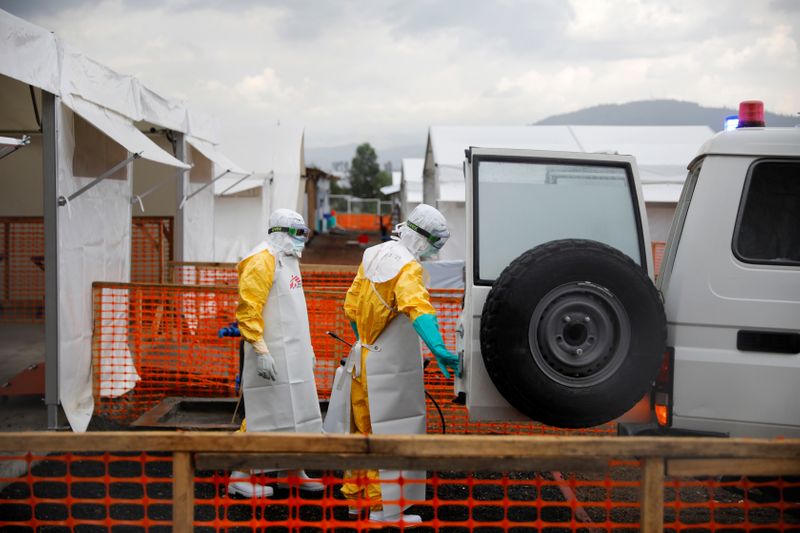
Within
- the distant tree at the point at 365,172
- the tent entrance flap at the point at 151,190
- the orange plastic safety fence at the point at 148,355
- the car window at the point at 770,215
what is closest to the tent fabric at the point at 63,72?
the tent entrance flap at the point at 151,190

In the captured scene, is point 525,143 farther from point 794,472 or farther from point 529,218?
point 794,472

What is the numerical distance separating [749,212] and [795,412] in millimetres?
969

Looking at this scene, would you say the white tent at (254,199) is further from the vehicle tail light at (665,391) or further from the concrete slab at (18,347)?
the vehicle tail light at (665,391)

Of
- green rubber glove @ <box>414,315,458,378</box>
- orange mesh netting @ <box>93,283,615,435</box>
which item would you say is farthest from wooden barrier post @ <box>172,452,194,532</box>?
orange mesh netting @ <box>93,283,615,435</box>

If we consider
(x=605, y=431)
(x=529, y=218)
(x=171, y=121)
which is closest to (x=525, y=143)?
(x=171, y=121)

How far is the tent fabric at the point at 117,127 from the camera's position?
6.36 metres

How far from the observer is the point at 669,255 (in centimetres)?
394

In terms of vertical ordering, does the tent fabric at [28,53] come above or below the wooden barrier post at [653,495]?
above

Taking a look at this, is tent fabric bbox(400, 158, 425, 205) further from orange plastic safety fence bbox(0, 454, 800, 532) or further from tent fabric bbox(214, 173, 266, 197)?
orange plastic safety fence bbox(0, 454, 800, 532)

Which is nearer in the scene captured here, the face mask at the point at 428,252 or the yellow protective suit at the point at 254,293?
the face mask at the point at 428,252

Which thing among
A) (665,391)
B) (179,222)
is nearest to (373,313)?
(665,391)

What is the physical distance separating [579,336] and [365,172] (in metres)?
76.4

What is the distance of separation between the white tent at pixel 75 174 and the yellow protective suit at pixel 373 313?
2.87m

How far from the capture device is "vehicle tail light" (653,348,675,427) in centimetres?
354
